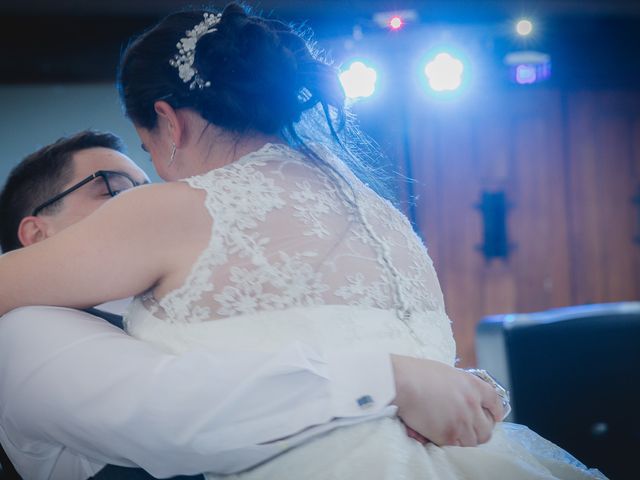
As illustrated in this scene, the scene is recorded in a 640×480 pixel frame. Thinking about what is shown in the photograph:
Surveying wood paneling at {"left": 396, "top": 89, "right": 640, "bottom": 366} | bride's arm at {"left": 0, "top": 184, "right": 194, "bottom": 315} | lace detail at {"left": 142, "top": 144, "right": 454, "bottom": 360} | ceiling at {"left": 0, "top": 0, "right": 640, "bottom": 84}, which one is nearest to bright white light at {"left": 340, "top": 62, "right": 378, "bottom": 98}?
ceiling at {"left": 0, "top": 0, "right": 640, "bottom": 84}

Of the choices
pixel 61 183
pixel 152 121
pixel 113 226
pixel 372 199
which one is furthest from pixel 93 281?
pixel 61 183

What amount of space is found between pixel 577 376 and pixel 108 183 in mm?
1687

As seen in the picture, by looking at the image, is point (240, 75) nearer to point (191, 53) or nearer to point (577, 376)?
point (191, 53)

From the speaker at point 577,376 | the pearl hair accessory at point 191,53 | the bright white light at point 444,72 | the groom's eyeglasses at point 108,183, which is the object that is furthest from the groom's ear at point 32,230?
the bright white light at point 444,72

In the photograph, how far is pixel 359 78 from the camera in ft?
15.9

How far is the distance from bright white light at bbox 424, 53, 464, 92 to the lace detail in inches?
155

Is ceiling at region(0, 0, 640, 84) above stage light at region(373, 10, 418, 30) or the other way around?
above

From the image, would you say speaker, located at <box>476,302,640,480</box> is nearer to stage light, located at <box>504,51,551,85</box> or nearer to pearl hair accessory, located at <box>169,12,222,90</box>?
pearl hair accessory, located at <box>169,12,222,90</box>

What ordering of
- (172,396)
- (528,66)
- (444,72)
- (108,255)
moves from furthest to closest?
1. (528,66)
2. (444,72)
3. (108,255)
4. (172,396)

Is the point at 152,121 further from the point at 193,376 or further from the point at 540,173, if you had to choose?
the point at 540,173

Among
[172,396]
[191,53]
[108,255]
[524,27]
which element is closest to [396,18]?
[524,27]

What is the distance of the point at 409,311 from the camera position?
1.21 metres

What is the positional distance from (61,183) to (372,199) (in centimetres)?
95

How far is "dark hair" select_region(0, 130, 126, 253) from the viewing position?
1.90 m
